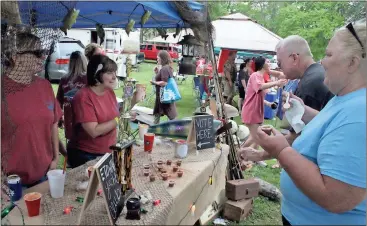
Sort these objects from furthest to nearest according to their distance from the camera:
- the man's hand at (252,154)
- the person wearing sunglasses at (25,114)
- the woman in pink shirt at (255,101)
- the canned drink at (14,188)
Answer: the woman in pink shirt at (255,101)
the man's hand at (252,154)
the person wearing sunglasses at (25,114)
the canned drink at (14,188)

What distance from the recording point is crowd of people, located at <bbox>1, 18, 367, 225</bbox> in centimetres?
118

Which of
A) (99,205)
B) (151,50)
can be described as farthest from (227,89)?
(151,50)

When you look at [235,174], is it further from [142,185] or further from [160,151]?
[142,185]

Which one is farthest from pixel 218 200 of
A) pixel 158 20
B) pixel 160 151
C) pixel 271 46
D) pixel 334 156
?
pixel 271 46

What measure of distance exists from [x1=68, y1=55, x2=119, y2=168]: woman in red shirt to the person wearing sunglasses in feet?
1.11

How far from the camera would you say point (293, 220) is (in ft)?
5.07

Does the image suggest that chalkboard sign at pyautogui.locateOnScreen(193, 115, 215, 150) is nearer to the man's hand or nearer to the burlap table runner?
the burlap table runner

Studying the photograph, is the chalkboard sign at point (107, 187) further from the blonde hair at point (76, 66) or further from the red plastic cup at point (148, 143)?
the blonde hair at point (76, 66)

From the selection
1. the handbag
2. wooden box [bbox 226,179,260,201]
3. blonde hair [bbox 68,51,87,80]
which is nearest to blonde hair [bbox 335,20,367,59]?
wooden box [bbox 226,179,260,201]

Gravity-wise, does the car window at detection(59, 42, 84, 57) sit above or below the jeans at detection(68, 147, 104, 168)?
above

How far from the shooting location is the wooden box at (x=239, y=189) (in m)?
3.40

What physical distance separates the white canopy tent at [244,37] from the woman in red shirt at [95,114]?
5.75 m

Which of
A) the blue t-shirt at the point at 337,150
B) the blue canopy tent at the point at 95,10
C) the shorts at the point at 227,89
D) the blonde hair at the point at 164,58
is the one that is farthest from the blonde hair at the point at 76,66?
the shorts at the point at 227,89

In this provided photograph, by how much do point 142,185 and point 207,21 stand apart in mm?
→ 2277
